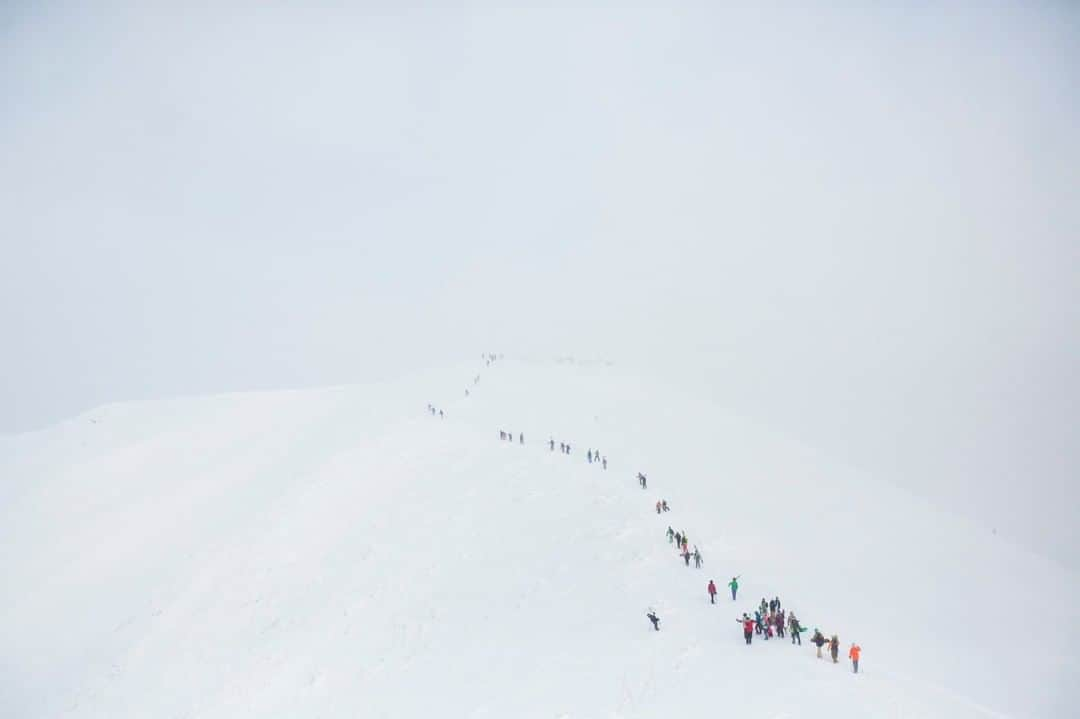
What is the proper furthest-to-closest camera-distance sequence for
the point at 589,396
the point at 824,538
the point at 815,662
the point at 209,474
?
the point at 589,396, the point at 209,474, the point at 824,538, the point at 815,662

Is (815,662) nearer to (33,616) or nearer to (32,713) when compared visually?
(32,713)

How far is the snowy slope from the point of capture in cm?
2016

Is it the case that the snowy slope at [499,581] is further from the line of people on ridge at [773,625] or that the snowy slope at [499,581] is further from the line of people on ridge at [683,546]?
the line of people on ridge at [683,546]

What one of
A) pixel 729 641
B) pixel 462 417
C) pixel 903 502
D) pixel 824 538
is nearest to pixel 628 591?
pixel 729 641

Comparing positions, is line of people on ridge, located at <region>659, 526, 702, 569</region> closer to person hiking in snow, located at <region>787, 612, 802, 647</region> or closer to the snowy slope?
the snowy slope

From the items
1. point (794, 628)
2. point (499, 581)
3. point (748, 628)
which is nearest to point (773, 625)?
point (794, 628)

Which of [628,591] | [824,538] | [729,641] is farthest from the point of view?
[824,538]

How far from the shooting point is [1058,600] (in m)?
35.4

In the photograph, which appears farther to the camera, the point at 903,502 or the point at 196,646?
the point at 903,502

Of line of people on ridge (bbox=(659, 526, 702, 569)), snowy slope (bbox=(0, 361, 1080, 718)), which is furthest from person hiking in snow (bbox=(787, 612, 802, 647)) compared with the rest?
line of people on ridge (bbox=(659, 526, 702, 569))

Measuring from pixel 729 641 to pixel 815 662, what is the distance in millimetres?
2492

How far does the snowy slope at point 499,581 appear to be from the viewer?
20.2m

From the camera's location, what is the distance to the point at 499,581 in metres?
26.4

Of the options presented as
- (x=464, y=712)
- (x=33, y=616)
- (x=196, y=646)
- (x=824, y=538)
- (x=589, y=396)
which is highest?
(x=589, y=396)
